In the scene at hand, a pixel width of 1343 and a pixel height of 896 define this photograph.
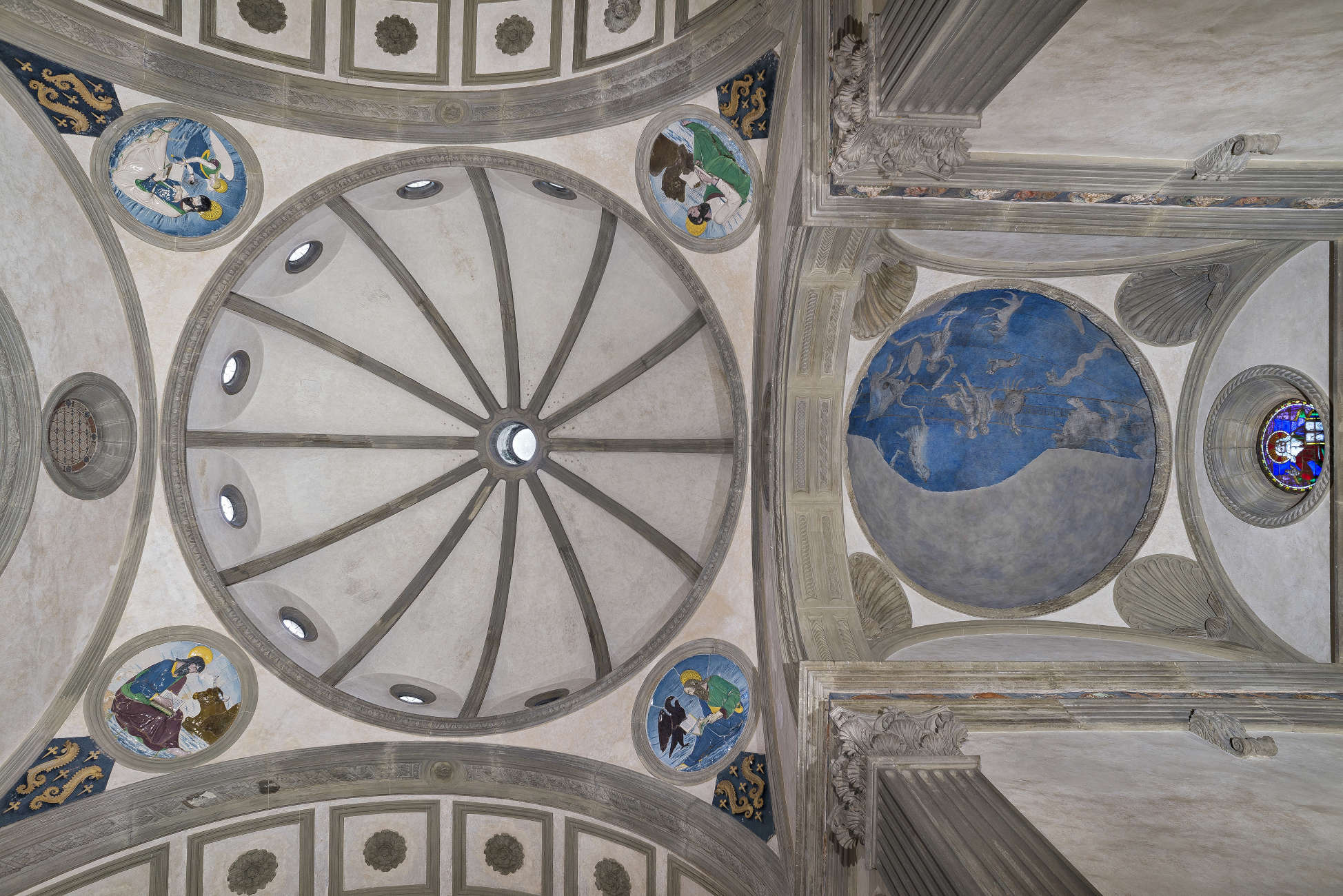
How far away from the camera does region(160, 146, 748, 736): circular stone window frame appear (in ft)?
38.8

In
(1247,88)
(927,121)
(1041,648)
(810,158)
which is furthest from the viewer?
(1041,648)

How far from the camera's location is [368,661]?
14.4 metres

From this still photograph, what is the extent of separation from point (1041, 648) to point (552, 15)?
10554 mm

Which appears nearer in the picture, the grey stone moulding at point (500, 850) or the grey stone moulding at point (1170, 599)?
the grey stone moulding at point (1170, 599)

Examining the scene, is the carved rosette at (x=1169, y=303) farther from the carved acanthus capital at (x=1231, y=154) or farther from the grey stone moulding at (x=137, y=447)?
the grey stone moulding at (x=137, y=447)

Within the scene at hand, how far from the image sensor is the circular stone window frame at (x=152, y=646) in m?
11.5

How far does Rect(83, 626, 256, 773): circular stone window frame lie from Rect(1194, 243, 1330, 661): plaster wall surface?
14038 mm

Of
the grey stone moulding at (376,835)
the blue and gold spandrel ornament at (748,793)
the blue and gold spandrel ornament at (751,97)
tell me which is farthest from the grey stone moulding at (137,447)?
the blue and gold spandrel ornament at (748,793)

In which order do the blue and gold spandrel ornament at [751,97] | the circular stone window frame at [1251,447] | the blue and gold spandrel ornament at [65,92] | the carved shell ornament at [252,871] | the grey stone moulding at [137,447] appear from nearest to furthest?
the blue and gold spandrel ornament at [65,92], the grey stone moulding at [137,447], the blue and gold spandrel ornament at [751,97], the circular stone window frame at [1251,447], the carved shell ornament at [252,871]

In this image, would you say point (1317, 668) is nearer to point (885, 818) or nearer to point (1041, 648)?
point (1041, 648)

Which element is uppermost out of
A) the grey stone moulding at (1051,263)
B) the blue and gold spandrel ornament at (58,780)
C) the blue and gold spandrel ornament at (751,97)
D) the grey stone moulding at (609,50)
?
the grey stone moulding at (609,50)

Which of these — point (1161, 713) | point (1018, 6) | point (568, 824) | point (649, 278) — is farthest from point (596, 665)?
point (1018, 6)

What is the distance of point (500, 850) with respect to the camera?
1321 cm

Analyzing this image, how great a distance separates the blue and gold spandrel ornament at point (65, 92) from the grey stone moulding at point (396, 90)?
132mm
